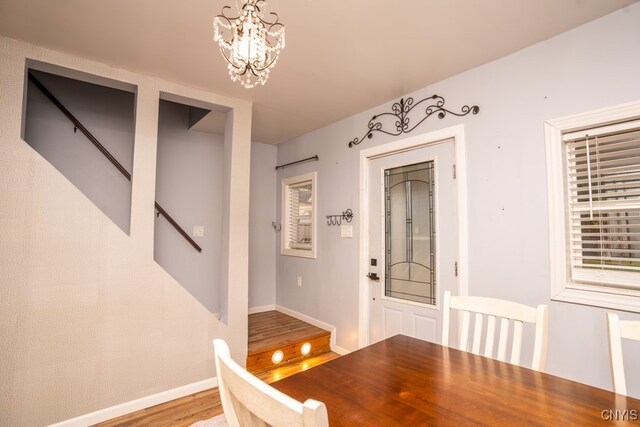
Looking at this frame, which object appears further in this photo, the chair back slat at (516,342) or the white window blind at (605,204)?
the white window blind at (605,204)

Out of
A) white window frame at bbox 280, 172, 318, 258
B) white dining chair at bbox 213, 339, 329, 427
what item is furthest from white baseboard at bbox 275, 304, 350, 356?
white dining chair at bbox 213, 339, 329, 427

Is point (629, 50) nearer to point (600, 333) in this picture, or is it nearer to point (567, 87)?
point (567, 87)

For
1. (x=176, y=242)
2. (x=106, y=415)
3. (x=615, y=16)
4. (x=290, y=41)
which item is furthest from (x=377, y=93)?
(x=106, y=415)

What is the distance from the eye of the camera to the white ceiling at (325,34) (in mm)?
1744

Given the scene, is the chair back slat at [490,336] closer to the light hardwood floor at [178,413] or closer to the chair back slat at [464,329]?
the chair back slat at [464,329]

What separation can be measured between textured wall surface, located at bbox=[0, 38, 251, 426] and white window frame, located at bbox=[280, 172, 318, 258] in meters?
1.51

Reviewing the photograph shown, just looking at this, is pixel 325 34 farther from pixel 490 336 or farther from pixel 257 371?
pixel 257 371

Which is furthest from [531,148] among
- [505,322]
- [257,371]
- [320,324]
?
[257,371]

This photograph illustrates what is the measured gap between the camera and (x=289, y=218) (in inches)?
172

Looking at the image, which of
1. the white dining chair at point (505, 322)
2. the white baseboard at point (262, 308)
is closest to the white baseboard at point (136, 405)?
the white baseboard at point (262, 308)

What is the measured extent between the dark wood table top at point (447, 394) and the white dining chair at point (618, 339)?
0.15m

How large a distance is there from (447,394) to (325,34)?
2.04 meters

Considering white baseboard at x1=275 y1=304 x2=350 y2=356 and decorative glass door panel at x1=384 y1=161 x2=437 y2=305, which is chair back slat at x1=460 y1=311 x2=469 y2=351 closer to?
decorative glass door panel at x1=384 y1=161 x2=437 y2=305

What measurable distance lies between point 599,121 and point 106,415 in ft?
12.5
